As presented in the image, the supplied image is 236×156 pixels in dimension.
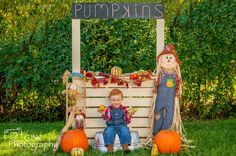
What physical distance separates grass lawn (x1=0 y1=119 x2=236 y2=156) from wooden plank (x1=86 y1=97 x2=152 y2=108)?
0.51 m

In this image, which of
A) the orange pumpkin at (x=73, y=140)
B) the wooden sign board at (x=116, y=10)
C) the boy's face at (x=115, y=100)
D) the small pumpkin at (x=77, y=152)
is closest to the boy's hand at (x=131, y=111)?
the boy's face at (x=115, y=100)

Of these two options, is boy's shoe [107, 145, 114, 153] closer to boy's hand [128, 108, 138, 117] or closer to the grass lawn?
the grass lawn

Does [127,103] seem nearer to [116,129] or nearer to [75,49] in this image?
[116,129]

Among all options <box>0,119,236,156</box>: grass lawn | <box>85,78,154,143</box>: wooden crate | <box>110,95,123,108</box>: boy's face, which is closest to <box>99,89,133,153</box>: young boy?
<box>110,95,123,108</box>: boy's face

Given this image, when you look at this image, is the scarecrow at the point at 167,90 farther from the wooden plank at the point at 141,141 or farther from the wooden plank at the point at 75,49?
the wooden plank at the point at 75,49

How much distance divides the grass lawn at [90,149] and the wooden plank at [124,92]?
0.61 m

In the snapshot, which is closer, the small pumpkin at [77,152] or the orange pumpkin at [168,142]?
the small pumpkin at [77,152]

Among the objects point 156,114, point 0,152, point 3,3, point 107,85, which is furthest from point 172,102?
point 3,3

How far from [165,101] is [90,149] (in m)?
0.95

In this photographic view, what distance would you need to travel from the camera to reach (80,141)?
661cm

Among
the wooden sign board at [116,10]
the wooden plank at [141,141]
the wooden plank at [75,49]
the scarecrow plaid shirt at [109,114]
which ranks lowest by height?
the wooden plank at [141,141]

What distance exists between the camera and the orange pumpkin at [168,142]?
6535 millimetres

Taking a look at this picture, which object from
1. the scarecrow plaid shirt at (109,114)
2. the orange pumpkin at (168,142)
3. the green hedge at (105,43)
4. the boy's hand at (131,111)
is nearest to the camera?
the orange pumpkin at (168,142)

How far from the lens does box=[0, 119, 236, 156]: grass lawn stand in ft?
21.7
